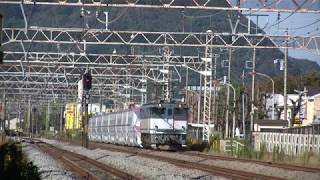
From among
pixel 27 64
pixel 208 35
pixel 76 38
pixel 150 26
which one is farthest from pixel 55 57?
pixel 150 26

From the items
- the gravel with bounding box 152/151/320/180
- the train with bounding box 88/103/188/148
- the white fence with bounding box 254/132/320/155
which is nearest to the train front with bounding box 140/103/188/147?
the train with bounding box 88/103/188/148

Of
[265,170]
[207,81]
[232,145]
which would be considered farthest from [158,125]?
[265,170]

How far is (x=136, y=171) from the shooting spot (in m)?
26.4

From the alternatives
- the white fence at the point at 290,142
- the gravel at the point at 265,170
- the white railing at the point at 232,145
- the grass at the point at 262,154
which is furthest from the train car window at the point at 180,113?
the gravel at the point at 265,170

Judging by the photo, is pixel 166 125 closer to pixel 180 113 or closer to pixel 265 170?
pixel 180 113

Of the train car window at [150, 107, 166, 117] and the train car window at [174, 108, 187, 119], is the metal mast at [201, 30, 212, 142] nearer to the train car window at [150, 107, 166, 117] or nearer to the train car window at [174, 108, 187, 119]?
the train car window at [174, 108, 187, 119]

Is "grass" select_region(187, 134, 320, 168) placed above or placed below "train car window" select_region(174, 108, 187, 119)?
below

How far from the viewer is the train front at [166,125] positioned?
45906 millimetres

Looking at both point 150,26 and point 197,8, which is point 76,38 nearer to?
point 197,8

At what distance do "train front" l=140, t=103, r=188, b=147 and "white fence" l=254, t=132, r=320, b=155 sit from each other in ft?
15.7

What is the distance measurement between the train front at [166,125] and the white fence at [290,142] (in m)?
4.80

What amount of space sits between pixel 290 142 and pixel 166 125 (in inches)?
324

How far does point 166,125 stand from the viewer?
46.2 m

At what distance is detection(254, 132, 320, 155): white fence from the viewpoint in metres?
38.4
